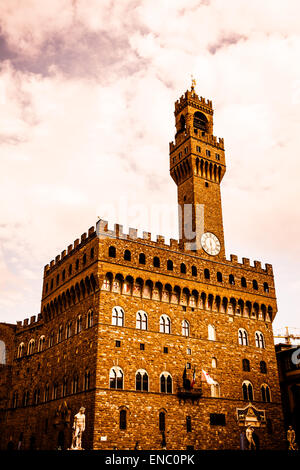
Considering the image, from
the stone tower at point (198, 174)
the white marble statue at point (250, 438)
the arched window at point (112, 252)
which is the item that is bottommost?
the white marble statue at point (250, 438)

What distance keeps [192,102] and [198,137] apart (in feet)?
15.0

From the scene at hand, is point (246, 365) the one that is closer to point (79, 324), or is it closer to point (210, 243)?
point (210, 243)

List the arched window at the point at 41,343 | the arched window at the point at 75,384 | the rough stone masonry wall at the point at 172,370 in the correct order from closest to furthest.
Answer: the rough stone masonry wall at the point at 172,370 → the arched window at the point at 75,384 → the arched window at the point at 41,343

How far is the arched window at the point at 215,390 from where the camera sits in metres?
41.3

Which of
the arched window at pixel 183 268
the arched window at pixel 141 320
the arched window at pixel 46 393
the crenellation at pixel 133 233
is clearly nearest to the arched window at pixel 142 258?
the crenellation at pixel 133 233

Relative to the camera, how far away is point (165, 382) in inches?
1537

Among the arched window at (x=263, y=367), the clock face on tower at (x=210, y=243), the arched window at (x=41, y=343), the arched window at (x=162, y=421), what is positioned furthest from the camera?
the arched window at (x=41, y=343)

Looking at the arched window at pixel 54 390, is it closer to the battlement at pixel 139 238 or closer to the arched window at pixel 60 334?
the arched window at pixel 60 334

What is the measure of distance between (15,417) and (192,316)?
20.6 meters

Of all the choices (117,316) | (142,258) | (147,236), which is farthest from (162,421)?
(147,236)

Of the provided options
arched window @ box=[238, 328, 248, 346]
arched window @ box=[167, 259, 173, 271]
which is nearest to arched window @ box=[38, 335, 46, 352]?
arched window @ box=[167, 259, 173, 271]

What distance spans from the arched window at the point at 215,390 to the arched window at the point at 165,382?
175 inches

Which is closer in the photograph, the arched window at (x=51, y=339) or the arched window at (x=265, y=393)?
the arched window at (x=265, y=393)
